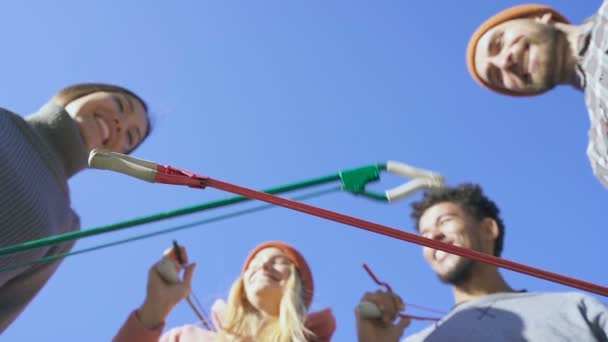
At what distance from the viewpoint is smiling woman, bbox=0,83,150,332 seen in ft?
4.75

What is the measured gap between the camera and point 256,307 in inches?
67.9

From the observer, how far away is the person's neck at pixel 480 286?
5.49 ft

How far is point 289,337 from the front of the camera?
1562 millimetres

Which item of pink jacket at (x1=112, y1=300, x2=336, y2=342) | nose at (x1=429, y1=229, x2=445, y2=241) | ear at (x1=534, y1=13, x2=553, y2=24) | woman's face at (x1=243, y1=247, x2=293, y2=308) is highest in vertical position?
ear at (x1=534, y1=13, x2=553, y2=24)

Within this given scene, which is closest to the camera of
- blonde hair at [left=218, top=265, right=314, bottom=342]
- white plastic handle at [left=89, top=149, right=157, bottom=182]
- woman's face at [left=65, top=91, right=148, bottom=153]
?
white plastic handle at [left=89, top=149, right=157, bottom=182]

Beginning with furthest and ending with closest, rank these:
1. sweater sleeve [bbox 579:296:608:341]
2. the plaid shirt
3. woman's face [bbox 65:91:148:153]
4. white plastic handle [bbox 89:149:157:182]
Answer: woman's face [bbox 65:91:148:153]
sweater sleeve [bbox 579:296:608:341]
the plaid shirt
white plastic handle [bbox 89:149:157:182]

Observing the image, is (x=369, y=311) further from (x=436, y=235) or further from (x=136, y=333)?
(x=136, y=333)

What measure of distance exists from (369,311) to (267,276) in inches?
15.3

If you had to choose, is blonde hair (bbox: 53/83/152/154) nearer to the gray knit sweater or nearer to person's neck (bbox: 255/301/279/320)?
the gray knit sweater

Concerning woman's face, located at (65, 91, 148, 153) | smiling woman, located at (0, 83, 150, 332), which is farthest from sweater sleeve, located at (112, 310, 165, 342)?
woman's face, located at (65, 91, 148, 153)

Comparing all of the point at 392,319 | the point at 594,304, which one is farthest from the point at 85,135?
the point at 594,304

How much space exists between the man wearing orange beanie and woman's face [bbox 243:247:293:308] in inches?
29.0

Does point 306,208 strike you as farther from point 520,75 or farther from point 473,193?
point 473,193

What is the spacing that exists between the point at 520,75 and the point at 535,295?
513mm
